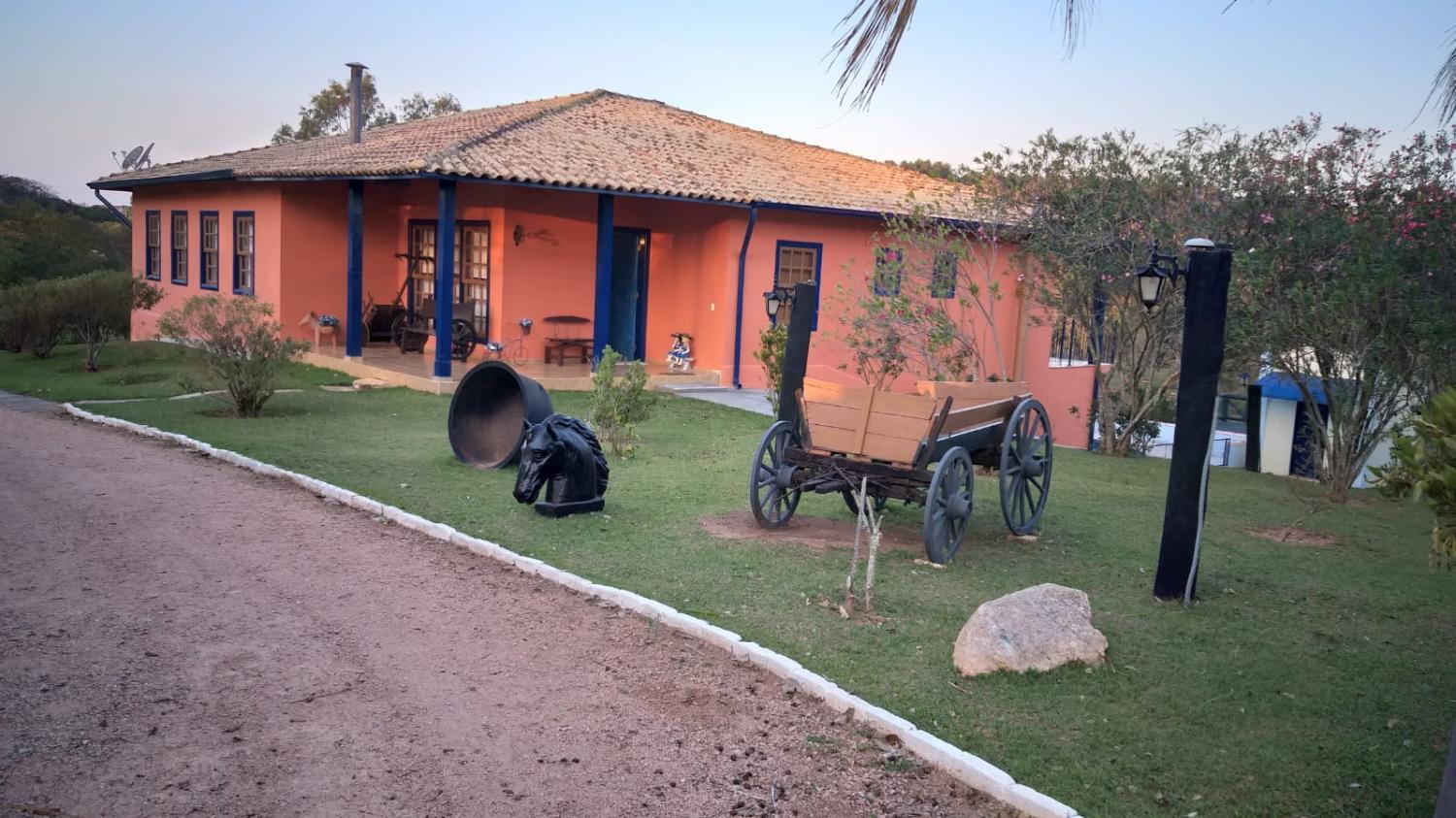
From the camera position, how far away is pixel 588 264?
1820 centimetres

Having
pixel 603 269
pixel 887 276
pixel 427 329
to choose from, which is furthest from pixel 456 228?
pixel 887 276

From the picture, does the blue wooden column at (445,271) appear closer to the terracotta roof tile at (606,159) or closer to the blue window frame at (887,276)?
the terracotta roof tile at (606,159)

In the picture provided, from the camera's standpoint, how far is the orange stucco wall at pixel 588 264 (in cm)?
1750

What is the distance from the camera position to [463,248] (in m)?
18.2

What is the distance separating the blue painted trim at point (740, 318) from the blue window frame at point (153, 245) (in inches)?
531

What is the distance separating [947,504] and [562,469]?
112 inches

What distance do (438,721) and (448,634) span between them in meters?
1.12

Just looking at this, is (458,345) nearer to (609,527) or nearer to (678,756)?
(609,527)

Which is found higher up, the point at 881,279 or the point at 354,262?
the point at 881,279

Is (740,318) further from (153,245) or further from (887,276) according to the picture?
(153,245)

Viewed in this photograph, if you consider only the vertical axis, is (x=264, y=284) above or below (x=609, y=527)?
above

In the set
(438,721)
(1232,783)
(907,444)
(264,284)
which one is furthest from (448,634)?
(264,284)

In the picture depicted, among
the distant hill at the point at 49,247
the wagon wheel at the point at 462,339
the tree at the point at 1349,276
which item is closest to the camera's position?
the tree at the point at 1349,276

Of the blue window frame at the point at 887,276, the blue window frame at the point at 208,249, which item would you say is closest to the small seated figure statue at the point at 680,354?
the blue window frame at the point at 887,276
